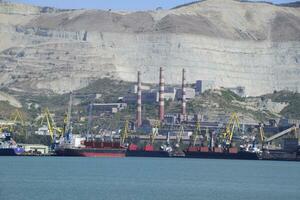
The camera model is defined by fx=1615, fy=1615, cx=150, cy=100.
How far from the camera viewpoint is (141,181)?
3438 inches

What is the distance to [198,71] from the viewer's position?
7697 inches

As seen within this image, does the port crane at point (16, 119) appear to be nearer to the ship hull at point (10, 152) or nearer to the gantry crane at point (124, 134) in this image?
the gantry crane at point (124, 134)

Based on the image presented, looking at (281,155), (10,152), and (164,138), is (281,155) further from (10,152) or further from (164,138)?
(10,152)

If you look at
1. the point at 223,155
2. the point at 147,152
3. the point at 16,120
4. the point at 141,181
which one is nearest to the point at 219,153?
the point at 223,155

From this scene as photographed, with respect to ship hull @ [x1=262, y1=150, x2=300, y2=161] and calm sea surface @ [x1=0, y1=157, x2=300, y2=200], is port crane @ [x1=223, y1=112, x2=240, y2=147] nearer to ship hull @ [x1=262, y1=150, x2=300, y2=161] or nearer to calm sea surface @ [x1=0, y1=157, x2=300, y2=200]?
ship hull @ [x1=262, y1=150, x2=300, y2=161]

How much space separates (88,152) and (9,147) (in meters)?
6.64

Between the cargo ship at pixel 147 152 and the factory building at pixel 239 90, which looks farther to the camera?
the factory building at pixel 239 90

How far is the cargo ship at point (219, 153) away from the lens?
139125 mm

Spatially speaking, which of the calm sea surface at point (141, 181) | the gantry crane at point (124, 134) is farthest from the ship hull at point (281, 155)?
the calm sea surface at point (141, 181)

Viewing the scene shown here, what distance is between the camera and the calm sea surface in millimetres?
76562

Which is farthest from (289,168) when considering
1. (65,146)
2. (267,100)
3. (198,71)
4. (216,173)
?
(198,71)

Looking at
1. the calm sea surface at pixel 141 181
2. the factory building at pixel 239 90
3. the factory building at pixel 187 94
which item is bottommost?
the calm sea surface at pixel 141 181

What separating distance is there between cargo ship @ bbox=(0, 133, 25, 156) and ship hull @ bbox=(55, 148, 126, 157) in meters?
3.47

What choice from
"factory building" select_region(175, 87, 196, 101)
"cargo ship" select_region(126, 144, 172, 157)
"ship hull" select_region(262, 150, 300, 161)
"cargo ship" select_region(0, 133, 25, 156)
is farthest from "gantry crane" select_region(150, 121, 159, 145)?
"factory building" select_region(175, 87, 196, 101)
